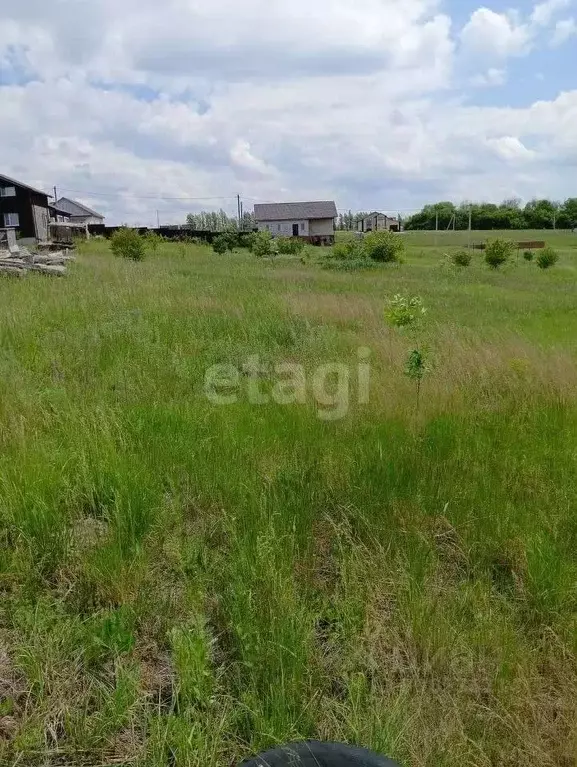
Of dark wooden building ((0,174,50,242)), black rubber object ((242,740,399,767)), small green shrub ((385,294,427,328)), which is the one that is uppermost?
dark wooden building ((0,174,50,242))

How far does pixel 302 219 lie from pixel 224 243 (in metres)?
26.8

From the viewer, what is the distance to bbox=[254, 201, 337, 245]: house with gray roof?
2624 inches

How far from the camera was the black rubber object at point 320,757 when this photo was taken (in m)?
1.55

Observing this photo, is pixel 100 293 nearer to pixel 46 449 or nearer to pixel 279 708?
pixel 46 449

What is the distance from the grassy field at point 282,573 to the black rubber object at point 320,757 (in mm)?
114

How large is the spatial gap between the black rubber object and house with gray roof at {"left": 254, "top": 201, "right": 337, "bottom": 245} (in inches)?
2630

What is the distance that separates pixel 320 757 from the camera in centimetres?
158

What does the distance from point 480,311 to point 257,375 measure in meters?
8.81

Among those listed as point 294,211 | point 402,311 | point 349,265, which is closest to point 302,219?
point 294,211

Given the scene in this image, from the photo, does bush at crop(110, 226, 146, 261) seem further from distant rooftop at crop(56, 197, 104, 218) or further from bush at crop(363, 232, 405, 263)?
distant rooftop at crop(56, 197, 104, 218)

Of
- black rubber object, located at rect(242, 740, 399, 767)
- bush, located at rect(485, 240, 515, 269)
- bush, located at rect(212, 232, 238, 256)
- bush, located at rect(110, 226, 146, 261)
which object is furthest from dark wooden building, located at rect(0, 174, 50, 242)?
black rubber object, located at rect(242, 740, 399, 767)

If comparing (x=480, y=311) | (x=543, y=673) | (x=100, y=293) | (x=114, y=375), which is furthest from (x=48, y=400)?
(x=480, y=311)

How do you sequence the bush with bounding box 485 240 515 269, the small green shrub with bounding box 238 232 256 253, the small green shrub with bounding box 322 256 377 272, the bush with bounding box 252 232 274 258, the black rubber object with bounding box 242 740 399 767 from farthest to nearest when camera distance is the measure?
the small green shrub with bounding box 238 232 256 253 → the bush with bounding box 252 232 274 258 → the bush with bounding box 485 240 515 269 → the small green shrub with bounding box 322 256 377 272 → the black rubber object with bounding box 242 740 399 767

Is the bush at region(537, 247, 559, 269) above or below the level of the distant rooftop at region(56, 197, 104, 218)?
below
